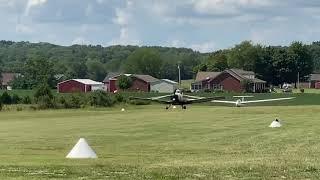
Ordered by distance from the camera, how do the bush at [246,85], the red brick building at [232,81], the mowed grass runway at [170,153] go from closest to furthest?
the mowed grass runway at [170,153] < the bush at [246,85] < the red brick building at [232,81]

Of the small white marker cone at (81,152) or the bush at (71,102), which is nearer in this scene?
the small white marker cone at (81,152)

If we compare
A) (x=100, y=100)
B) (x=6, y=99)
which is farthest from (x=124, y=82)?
(x=100, y=100)

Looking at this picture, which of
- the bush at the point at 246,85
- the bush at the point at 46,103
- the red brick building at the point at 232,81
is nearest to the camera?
the bush at the point at 46,103

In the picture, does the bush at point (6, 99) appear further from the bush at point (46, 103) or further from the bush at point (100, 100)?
the bush at point (100, 100)

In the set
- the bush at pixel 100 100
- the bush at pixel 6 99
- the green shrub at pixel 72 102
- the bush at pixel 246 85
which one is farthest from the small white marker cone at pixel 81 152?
the bush at pixel 246 85

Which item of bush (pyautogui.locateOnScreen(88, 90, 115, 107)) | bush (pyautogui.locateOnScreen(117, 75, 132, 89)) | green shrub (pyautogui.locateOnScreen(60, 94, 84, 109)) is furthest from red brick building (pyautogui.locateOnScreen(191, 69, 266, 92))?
green shrub (pyautogui.locateOnScreen(60, 94, 84, 109))

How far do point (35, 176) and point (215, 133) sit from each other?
22871mm

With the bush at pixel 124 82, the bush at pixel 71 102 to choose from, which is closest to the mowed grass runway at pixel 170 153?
the bush at pixel 71 102

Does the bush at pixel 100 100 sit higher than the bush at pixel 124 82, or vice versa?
the bush at pixel 124 82

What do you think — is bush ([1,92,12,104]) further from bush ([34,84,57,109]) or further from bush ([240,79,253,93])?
bush ([240,79,253,93])

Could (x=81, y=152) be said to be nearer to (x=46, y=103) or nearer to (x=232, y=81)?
(x=46, y=103)

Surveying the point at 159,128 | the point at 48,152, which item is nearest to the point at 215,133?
the point at 159,128

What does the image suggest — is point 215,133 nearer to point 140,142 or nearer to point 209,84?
point 140,142

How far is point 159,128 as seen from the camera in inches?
1716
